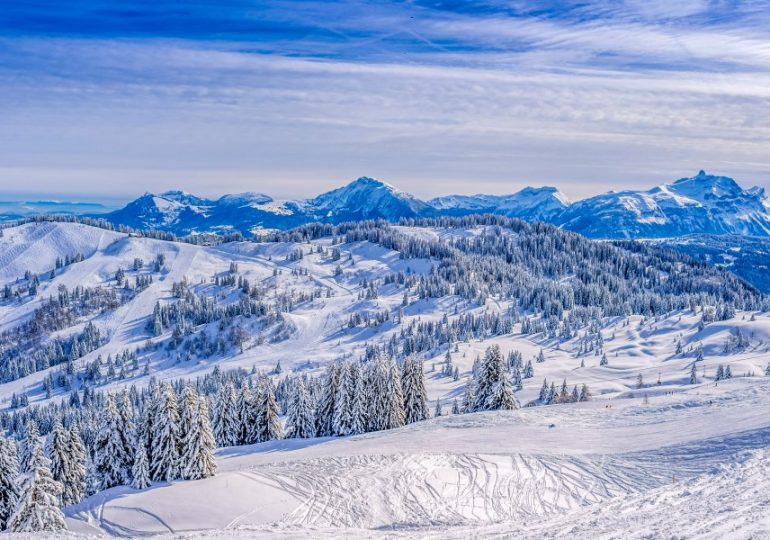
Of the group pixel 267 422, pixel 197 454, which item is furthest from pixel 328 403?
pixel 197 454

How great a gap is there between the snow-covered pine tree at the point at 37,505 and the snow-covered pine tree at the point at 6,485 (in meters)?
7.13

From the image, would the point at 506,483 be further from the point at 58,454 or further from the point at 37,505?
the point at 58,454

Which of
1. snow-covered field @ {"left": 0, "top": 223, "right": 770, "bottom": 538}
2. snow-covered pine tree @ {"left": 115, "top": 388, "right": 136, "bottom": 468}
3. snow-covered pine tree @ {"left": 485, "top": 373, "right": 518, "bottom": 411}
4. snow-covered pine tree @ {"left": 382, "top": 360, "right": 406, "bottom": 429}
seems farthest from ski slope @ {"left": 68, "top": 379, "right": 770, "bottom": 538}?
snow-covered pine tree @ {"left": 382, "top": 360, "right": 406, "bottom": 429}

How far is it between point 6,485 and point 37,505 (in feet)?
36.5

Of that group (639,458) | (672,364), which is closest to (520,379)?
(672,364)

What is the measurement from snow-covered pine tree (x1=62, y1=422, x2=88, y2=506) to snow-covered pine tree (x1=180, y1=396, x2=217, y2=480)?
A: 16256 mm

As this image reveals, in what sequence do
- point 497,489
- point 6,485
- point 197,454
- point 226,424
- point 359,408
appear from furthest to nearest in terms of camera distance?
1. point 226,424
2. point 359,408
3. point 197,454
4. point 6,485
5. point 497,489

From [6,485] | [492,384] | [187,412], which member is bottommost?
[492,384]

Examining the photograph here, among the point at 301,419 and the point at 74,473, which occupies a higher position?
the point at 74,473

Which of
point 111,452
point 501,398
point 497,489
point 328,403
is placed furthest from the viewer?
point 328,403

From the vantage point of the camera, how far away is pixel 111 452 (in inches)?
2322

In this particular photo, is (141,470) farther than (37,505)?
Yes

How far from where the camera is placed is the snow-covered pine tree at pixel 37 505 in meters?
40.3

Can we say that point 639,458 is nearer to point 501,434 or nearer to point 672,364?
point 501,434
